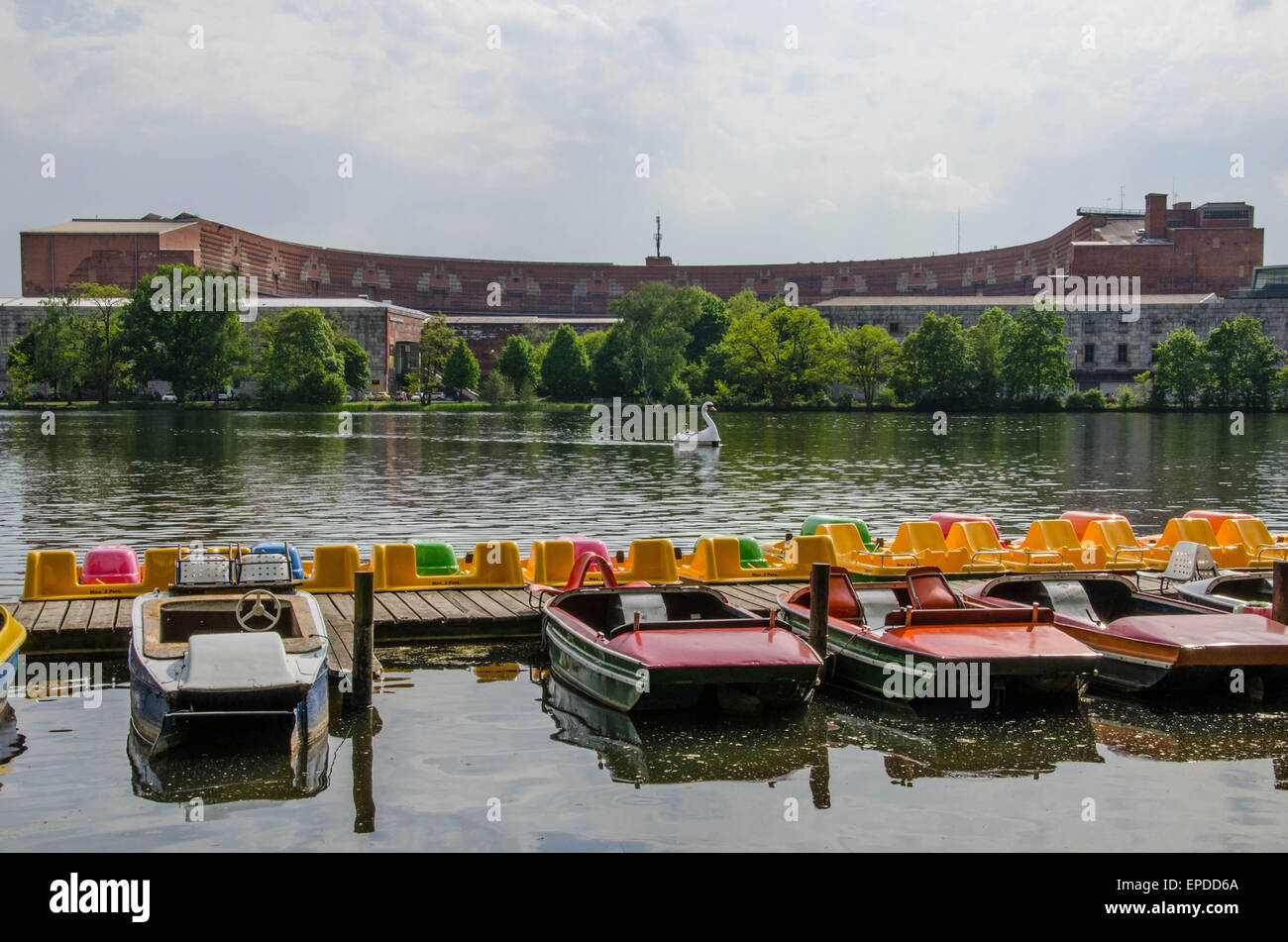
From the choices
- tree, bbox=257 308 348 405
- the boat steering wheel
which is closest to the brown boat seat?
the boat steering wheel

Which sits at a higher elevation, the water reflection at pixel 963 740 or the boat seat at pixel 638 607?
the boat seat at pixel 638 607

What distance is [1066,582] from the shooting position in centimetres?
1734

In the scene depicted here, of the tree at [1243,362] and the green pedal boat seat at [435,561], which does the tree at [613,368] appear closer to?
the tree at [1243,362]

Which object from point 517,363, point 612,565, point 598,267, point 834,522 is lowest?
point 612,565

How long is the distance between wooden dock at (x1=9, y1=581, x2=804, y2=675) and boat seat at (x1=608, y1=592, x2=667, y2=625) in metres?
1.81

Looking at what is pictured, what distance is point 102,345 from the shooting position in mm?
117562

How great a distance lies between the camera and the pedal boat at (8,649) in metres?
14.3

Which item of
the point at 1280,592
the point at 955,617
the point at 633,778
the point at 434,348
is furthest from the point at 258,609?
the point at 434,348

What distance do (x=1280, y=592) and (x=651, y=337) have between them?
105423 mm

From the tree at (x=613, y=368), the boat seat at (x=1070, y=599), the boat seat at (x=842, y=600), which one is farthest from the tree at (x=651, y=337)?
the boat seat at (x=842, y=600)

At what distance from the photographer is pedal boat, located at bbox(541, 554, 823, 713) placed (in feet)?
45.1

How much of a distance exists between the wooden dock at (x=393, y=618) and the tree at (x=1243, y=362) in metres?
113

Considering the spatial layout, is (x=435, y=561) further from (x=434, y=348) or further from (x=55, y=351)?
(x=434, y=348)
